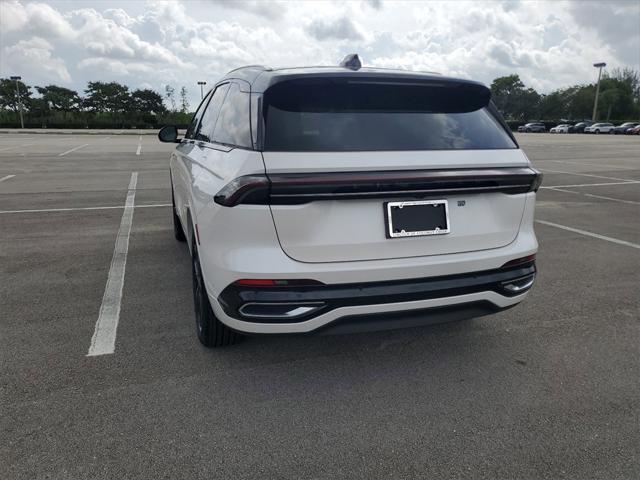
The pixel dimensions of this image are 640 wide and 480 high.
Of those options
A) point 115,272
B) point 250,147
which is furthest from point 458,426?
point 115,272

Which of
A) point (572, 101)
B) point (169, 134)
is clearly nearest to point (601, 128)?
point (572, 101)

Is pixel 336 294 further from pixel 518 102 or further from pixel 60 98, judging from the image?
pixel 518 102

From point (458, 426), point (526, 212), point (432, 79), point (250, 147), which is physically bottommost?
point (458, 426)

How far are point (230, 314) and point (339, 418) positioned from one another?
780mm

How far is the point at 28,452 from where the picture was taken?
224cm

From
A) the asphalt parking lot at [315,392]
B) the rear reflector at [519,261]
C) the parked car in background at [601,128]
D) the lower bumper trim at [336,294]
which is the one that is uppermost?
the parked car in background at [601,128]

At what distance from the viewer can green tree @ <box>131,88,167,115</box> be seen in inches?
2596

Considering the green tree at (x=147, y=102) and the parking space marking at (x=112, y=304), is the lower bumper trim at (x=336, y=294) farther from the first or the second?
the green tree at (x=147, y=102)

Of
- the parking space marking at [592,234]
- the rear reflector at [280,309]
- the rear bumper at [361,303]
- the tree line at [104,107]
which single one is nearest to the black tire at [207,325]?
the rear bumper at [361,303]

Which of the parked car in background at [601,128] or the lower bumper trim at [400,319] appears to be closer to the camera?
the lower bumper trim at [400,319]

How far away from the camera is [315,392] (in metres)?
2.75

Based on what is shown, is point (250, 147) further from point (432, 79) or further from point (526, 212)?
point (526, 212)

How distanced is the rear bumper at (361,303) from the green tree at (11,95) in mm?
70470

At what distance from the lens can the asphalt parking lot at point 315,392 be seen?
2227 millimetres
